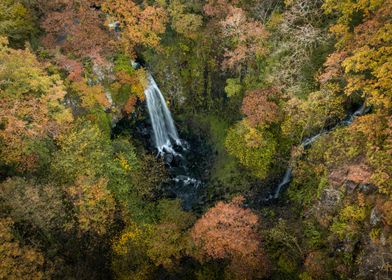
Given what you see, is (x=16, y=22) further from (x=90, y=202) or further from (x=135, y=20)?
(x=90, y=202)

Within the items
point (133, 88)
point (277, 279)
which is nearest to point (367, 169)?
point (277, 279)

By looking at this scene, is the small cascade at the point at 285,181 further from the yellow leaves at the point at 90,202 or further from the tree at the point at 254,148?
the yellow leaves at the point at 90,202

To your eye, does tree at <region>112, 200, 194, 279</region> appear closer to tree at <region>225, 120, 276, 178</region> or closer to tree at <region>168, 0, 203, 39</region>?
tree at <region>225, 120, 276, 178</region>

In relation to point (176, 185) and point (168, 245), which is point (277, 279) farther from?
point (176, 185)

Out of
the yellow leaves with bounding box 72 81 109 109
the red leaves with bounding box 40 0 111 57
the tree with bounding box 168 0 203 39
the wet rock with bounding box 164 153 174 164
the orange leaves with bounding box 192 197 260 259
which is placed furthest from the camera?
the wet rock with bounding box 164 153 174 164

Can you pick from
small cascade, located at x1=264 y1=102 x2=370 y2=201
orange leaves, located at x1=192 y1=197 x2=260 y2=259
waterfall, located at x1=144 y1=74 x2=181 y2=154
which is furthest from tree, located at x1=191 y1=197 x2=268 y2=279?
waterfall, located at x1=144 y1=74 x2=181 y2=154

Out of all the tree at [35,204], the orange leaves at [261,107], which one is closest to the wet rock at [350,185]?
the orange leaves at [261,107]

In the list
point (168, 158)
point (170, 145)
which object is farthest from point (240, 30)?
point (168, 158)
